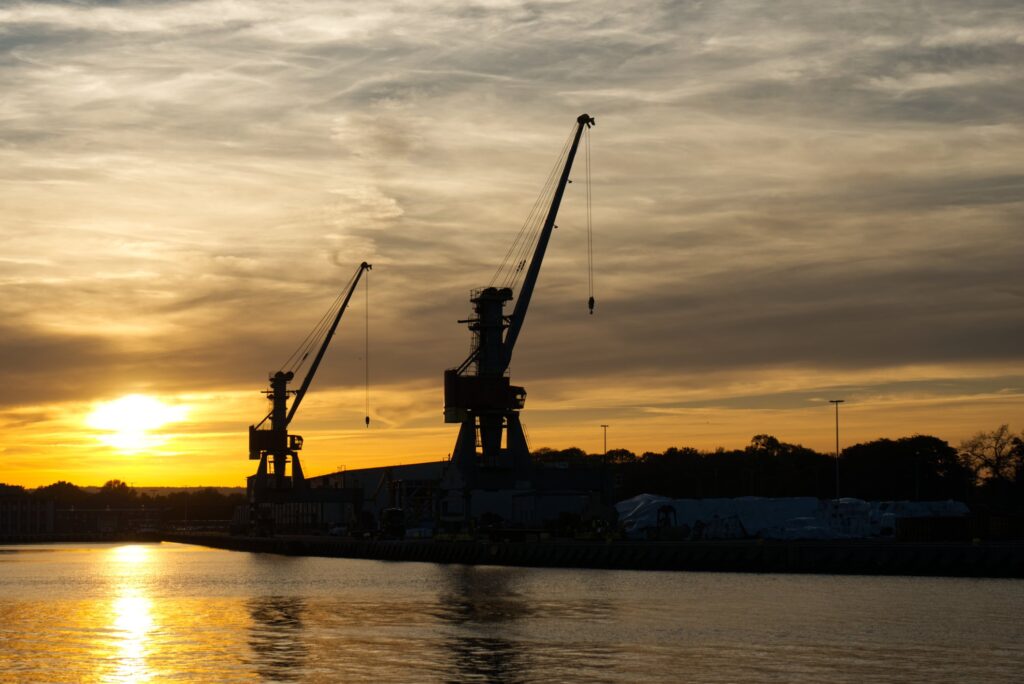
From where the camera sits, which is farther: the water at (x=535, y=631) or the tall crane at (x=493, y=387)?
the tall crane at (x=493, y=387)

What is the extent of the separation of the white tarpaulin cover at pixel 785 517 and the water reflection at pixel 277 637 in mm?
60125

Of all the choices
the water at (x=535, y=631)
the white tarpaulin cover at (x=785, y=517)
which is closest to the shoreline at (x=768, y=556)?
the water at (x=535, y=631)

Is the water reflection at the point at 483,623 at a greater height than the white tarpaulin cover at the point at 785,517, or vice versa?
the white tarpaulin cover at the point at 785,517

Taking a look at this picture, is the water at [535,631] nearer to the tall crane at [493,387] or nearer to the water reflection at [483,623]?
the water reflection at [483,623]

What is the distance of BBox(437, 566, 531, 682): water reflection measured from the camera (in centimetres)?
5397

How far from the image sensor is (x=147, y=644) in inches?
2594

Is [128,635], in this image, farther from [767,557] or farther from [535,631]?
[767,557]

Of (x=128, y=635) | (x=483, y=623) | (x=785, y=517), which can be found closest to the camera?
(x=128, y=635)

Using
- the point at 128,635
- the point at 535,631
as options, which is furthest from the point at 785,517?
Answer: the point at 128,635

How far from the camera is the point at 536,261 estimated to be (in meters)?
180

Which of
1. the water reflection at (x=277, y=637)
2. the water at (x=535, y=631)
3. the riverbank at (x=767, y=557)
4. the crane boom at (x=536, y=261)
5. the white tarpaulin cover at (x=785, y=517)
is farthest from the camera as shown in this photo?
the crane boom at (x=536, y=261)

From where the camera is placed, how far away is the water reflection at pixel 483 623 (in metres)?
54.0

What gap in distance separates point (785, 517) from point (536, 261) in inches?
2064

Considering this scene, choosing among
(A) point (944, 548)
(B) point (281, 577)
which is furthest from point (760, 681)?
(B) point (281, 577)
